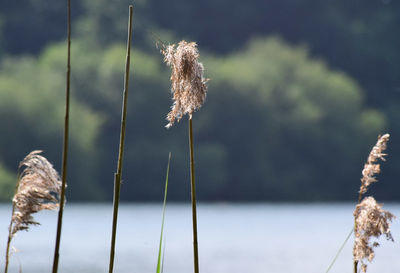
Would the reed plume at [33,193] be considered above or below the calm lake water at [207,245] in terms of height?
below

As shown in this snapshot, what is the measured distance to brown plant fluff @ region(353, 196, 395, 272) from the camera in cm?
249

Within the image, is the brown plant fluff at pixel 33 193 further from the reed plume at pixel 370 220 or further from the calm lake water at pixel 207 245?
the calm lake water at pixel 207 245

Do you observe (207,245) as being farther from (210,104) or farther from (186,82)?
(210,104)

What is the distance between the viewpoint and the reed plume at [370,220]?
249cm

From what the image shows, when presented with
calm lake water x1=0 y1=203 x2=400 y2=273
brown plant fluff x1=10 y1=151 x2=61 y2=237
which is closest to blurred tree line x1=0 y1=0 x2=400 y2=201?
calm lake water x1=0 y1=203 x2=400 y2=273

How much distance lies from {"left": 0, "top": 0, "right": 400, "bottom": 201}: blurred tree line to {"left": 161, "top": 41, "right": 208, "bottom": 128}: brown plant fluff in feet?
110

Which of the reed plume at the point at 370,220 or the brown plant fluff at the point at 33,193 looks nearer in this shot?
the brown plant fluff at the point at 33,193

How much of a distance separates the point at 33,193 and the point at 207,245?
691 inches

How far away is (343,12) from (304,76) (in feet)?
45.4

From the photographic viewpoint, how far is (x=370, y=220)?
250cm

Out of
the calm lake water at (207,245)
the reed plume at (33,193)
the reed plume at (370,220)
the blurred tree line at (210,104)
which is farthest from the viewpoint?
the blurred tree line at (210,104)

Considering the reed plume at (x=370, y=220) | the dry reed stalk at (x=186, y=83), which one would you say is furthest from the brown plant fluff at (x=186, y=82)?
the reed plume at (x=370, y=220)

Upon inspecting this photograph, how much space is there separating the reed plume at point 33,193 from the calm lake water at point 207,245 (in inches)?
331

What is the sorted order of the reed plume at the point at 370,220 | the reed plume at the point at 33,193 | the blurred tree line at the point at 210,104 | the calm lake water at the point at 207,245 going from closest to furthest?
the reed plume at the point at 33,193 → the reed plume at the point at 370,220 → the calm lake water at the point at 207,245 → the blurred tree line at the point at 210,104
